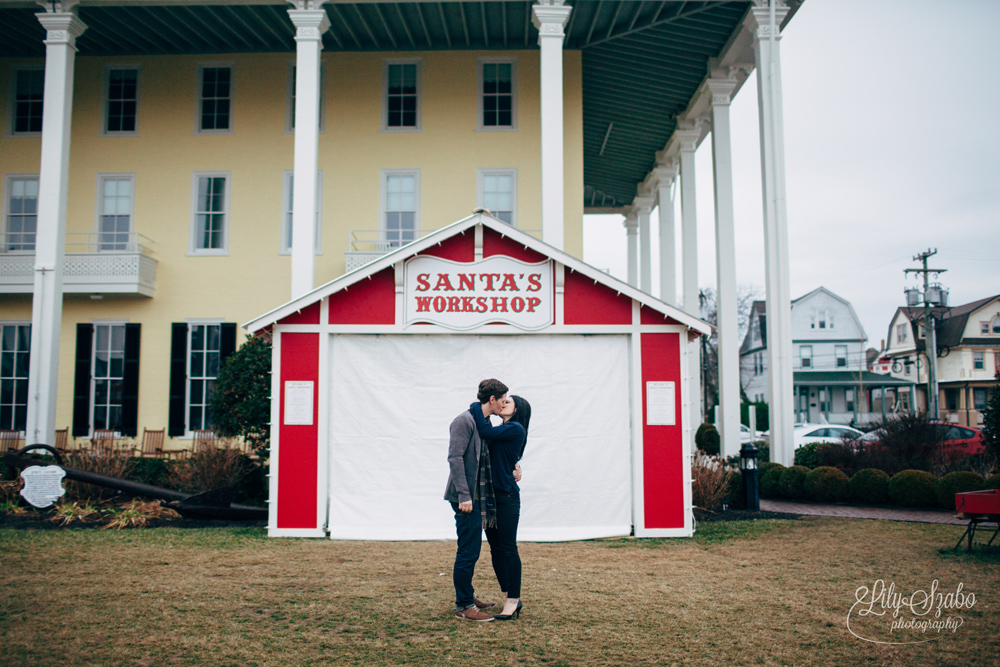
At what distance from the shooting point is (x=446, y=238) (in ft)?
31.9

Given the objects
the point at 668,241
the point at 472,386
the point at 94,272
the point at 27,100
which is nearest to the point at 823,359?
the point at 668,241

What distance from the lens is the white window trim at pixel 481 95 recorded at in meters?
18.4

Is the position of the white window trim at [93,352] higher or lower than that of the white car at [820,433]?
higher

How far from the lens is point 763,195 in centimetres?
1481

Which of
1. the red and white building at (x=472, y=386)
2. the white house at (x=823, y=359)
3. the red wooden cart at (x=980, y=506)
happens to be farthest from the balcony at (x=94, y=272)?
the white house at (x=823, y=359)

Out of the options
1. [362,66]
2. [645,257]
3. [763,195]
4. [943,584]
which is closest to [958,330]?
[645,257]

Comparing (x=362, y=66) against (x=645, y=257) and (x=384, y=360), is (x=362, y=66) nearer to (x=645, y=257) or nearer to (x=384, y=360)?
(x=384, y=360)

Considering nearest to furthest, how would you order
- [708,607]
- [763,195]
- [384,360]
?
1. [708,607]
2. [384,360]
3. [763,195]

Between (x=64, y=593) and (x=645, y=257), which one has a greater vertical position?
(x=645, y=257)

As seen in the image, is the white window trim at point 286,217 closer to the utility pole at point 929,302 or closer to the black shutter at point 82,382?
the black shutter at point 82,382

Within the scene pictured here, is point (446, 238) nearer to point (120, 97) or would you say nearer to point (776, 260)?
point (776, 260)

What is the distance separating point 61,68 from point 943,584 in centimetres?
1765

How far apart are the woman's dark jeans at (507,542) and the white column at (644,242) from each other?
74.6ft

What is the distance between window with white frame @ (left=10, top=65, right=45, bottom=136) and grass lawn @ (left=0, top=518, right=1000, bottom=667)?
13.4 meters
